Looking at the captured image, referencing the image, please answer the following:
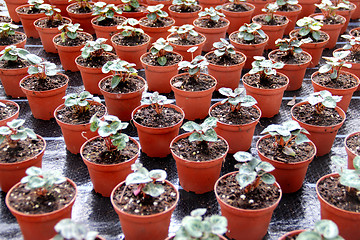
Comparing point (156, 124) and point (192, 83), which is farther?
point (192, 83)

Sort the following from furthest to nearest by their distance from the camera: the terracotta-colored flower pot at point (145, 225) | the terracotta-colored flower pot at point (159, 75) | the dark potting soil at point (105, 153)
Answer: the terracotta-colored flower pot at point (159, 75)
the dark potting soil at point (105, 153)
the terracotta-colored flower pot at point (145, 225)

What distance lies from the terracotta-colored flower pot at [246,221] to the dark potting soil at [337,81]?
1712 millimetres

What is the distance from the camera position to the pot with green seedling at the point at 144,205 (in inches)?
86.7

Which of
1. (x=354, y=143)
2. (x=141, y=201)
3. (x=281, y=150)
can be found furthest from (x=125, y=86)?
(x=354, y=143)

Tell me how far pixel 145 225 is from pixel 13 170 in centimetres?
110

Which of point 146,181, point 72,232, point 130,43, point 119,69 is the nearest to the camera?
point 72,232

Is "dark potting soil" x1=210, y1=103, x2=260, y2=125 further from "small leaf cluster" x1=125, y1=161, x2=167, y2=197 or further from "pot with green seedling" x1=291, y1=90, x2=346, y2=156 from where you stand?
"small leaf cluster" x1=125, y1=161, x2=167, y2=197

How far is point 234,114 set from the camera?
3102 mm

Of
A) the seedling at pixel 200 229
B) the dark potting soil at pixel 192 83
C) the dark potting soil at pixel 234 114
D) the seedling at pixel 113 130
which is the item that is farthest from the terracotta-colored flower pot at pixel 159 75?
the seedling at pixel 200 229

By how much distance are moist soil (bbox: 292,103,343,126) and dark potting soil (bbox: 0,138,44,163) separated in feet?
6.94

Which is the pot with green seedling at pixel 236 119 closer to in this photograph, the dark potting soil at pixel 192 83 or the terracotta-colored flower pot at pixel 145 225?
the dark potting soil at pixel 192 83

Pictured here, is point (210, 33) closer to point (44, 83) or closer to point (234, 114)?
point (234, 114)

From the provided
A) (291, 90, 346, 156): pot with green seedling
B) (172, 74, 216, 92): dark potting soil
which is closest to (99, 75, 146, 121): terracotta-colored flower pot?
(172, 74, 216, 92): dark potting soil

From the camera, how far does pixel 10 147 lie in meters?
2.73
